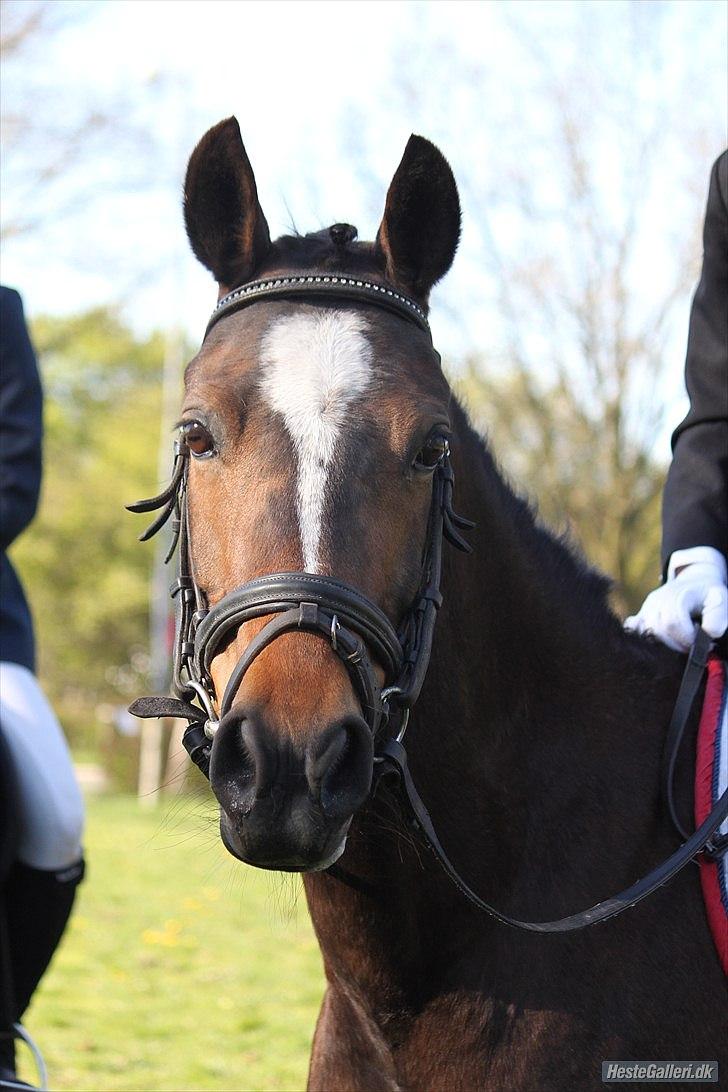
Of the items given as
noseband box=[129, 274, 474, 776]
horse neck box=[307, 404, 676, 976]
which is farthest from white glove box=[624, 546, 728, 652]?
noseband box=[129, 274, 474, 776]

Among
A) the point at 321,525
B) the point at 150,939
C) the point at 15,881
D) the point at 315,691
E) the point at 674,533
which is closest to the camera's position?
the point at 315,691

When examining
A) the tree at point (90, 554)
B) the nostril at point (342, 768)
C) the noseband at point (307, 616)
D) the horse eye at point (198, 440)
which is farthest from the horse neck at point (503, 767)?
the tree at point (90, 554)

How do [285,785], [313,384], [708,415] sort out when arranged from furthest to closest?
Answer: [708,415]
[313,384]
[285,785]

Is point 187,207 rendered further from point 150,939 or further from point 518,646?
point 150,939

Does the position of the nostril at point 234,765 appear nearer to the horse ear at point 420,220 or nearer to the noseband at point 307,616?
the noseband at point 307,616

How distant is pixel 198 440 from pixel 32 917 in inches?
101

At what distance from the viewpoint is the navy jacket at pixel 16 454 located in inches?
184

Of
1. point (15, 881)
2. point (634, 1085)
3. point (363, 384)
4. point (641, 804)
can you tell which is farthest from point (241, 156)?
point (15, 881)

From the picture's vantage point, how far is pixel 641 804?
2.89m

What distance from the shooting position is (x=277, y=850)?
2193 millimetres

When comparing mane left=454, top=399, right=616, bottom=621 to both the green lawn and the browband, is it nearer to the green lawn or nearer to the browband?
the browband

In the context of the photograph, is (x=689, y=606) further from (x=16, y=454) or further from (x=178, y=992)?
(x=178, y=992)

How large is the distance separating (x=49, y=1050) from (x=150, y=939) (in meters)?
3.09

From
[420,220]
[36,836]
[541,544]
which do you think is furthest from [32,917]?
[420,220]
